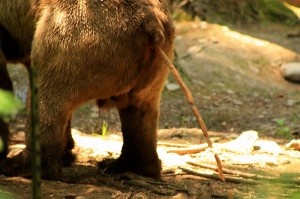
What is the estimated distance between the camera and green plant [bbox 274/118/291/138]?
822 cm

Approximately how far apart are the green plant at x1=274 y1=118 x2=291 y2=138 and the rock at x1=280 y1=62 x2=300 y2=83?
8.82 ft

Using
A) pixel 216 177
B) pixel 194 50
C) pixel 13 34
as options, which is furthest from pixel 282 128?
pixel 13 34

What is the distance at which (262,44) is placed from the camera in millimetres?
12656

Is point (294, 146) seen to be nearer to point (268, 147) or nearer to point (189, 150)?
point (268, 147)

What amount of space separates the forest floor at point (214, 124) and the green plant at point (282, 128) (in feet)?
0.05

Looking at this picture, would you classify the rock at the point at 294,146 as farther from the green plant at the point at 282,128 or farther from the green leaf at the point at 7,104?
the green leaf at the point at 7,104

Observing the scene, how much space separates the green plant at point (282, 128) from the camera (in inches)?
324

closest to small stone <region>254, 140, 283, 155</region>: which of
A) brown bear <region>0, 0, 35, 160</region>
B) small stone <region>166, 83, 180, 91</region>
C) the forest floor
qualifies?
the forest floor

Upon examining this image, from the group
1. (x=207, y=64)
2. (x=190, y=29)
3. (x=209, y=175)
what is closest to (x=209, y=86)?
(x=207, y=64)

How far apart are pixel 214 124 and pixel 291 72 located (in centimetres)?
317

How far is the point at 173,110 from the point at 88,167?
15.2ft

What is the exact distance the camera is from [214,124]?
30.6 ft

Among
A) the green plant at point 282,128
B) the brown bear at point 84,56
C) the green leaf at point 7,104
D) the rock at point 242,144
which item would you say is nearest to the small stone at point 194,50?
the green plant at point 282,128

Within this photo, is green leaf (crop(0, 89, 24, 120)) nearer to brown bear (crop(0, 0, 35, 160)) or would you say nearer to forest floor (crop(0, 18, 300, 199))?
forest floor (crop(0, 18, 300, 199))
